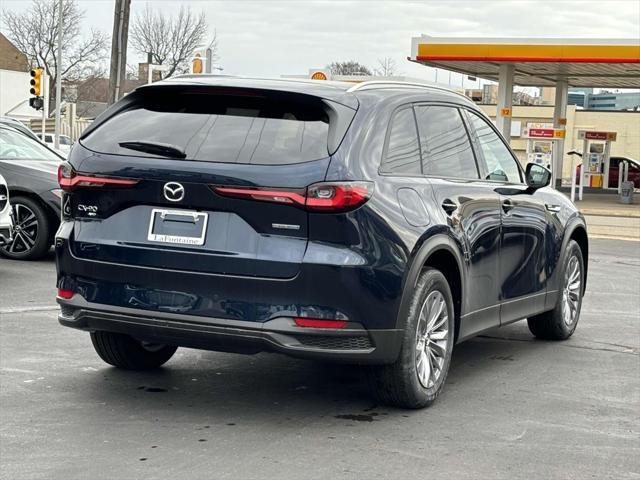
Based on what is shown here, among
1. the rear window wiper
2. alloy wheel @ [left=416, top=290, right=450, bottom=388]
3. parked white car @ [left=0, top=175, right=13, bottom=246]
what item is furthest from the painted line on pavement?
alloy wheel @ [left=416, top=290, right=450, bottom=388]

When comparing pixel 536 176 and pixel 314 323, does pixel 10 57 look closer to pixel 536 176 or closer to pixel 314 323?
pixel 536 176

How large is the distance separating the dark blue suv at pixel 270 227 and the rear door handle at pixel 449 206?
13 mm

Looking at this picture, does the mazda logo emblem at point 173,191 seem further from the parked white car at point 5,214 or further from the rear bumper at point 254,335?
the parked white car at point 5,214

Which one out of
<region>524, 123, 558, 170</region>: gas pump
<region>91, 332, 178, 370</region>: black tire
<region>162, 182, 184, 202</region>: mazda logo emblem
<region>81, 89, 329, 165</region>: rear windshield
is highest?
<region>524, 123, 558, 170</region>: gas pump

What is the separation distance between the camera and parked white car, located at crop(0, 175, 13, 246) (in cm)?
1118

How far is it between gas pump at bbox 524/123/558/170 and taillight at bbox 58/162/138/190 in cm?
2492

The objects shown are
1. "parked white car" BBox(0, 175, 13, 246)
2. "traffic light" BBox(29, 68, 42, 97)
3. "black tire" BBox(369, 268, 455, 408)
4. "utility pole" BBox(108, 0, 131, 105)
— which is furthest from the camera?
"traffic light" BBox(29, 68, 42, 97)

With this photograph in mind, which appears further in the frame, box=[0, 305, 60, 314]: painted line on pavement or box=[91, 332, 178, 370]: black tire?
box=[0, 305, 60, 314]: painted line on pavement

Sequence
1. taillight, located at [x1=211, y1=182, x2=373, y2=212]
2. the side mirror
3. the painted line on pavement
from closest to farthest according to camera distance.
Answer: taillight, located at [x1=211, y1=182, x2=373, y2=212] → the side mirror → the painted line on pavement

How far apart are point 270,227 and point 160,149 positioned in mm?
755

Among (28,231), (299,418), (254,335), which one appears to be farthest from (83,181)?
(28,231)

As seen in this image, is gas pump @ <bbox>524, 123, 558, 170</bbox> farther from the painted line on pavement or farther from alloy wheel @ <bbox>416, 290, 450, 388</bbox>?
alloy wheel @ <bbox>416, 290, 450, 388</bbox>

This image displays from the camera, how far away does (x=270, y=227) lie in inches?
208

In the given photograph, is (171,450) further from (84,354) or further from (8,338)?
(8,338)
